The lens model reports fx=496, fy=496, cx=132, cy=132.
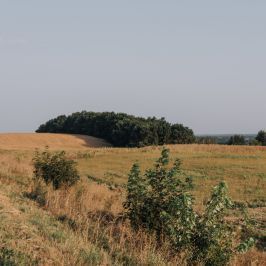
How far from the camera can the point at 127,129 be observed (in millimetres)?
96438

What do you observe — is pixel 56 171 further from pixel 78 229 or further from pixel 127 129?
pixel 127 129

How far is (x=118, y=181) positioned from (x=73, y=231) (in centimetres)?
2091

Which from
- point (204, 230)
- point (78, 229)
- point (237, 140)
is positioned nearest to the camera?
point (204, 230)

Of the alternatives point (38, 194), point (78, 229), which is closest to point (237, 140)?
point (38, 194)

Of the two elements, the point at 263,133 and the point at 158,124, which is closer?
the point at 158,124

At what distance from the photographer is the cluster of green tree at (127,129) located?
9381 centimetres

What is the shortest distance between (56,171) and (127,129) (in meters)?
75.8

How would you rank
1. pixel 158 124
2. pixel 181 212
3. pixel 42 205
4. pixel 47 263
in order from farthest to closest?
pixel 158 124 < pixel 42 205 < pixel 181 212 < pixel 47 263

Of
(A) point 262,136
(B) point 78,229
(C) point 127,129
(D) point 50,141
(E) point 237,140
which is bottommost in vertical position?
(B) point 78,229

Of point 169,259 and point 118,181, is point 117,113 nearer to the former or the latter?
point 118,181

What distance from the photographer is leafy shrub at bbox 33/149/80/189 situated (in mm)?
20594

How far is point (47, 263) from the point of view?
7555 millimetres

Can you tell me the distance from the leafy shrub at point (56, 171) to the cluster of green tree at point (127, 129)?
6951 cm

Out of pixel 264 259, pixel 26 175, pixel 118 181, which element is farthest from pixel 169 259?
pixel 118 181
